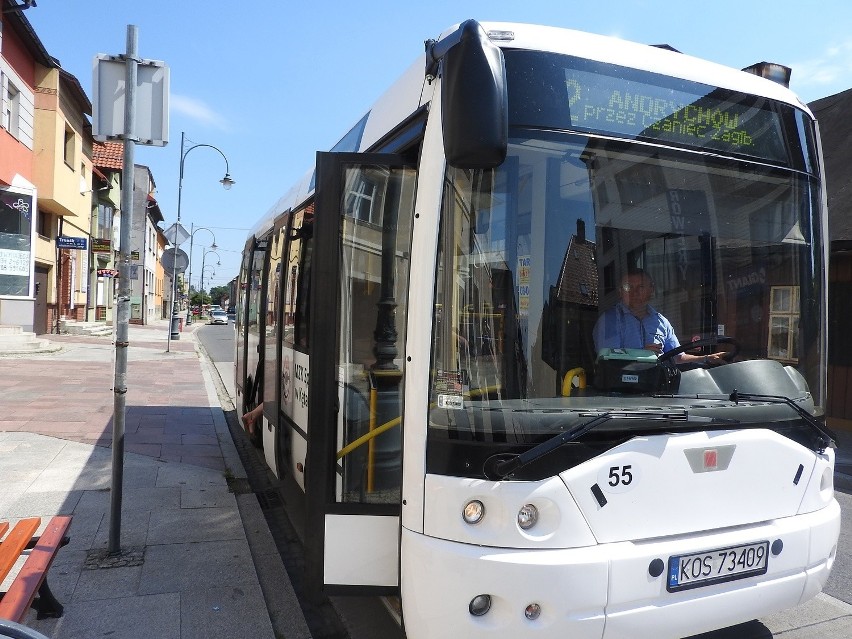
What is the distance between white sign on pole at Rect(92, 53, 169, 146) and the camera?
4328 millimetres

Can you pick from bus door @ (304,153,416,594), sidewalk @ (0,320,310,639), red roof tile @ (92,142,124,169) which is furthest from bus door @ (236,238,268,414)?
red roof tile @ (92,142,124,169)

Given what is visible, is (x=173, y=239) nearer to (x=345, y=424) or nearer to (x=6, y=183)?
(x=6, y=183)

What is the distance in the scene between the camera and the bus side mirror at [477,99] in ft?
8.20

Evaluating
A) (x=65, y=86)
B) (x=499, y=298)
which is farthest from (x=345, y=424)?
(x=65, y=86)

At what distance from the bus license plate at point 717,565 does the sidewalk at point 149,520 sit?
2.03m

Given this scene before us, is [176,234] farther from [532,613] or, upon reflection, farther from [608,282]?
[532,613]

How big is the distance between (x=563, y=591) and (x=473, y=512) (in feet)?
1.47

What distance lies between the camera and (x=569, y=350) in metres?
2.83

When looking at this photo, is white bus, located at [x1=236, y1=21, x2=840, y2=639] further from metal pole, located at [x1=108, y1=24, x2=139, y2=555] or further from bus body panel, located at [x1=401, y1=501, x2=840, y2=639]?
metal pole, located at [x1=108, y1=24, x2=139, y2=555]

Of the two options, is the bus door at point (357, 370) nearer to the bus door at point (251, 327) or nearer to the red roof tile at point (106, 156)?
the bus door at point (251, 327)

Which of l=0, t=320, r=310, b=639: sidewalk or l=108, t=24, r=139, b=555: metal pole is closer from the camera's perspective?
l=0, t=320, r=310, b=639: sidewalk

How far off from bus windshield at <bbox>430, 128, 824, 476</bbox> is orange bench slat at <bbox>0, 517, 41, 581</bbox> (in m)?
2.11

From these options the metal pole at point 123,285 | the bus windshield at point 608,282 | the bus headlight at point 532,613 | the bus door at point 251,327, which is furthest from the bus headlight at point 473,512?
the bus door at point 251,327

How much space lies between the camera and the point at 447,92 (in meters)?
2.58
